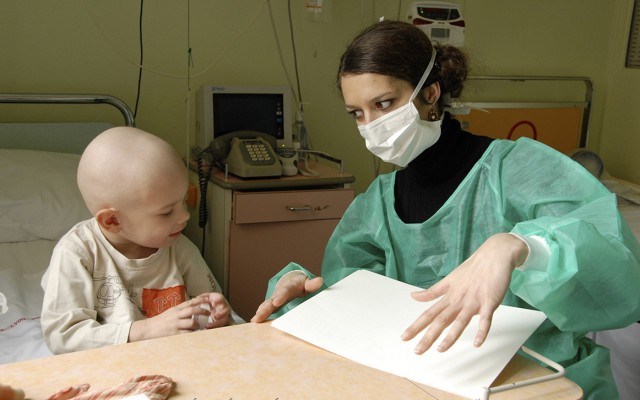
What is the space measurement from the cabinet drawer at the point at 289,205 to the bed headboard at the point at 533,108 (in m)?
1.11

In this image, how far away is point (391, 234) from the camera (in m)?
1.46

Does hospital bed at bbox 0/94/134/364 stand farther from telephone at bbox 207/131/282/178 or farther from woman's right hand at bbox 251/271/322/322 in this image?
woman's right hand at bbox 251/271/322/322

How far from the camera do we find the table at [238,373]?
0.82 metres

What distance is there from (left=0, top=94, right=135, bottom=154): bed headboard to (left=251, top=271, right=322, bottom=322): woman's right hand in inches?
65.8

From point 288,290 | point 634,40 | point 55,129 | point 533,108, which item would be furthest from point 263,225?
point 634,40

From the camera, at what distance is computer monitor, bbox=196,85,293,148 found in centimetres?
271

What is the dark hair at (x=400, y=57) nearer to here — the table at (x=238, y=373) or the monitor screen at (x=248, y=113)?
the table at (x=238, y=373)

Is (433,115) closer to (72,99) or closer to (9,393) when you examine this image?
(9,393)

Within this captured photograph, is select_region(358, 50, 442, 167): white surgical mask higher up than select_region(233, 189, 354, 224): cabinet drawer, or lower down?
higher up

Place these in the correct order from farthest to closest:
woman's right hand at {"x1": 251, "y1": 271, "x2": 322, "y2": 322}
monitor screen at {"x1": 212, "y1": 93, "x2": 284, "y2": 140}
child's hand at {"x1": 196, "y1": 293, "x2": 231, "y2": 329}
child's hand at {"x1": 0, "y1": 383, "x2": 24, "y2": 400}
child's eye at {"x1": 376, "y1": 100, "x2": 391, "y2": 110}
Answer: monitor screen at {"x1": 212, "y1": 93, "x2": 284, "y2": 140}, child's eye at {"x1": 376, "y1": 100, "x2": 391, "y2": 110}, child's hand at {"x1": 196, "y1": 293, "x2": 231, "y2": 329}, woman's right hand at {"x1": 251, "y1": 271, "x2": 322, "y2": 322}, child's hand at {"x1": 0, "y1": 383, "x2": 24, "y2": 400}

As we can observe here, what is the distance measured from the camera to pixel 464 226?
4.40 feet

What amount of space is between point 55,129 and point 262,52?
0.99m

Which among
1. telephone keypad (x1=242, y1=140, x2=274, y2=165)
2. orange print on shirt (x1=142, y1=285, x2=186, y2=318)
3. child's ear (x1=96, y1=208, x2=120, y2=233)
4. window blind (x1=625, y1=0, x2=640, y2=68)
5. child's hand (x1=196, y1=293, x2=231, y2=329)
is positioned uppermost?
window blind (x1=625, y1=0, x2=640, y2=68)

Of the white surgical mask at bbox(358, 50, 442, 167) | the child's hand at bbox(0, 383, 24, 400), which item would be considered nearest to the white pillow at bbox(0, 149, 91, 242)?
the white surgical mask at bbox(358, 50, 442, 167)
